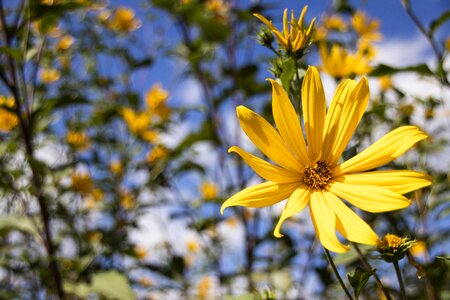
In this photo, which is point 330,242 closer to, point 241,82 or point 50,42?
point 241,82

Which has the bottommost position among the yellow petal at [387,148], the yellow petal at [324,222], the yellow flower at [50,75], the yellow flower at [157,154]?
the yellow flower at [50,75]

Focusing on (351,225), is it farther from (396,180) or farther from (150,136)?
(150,136)

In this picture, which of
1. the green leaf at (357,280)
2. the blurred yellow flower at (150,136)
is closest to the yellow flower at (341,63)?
the green leaf at (357,280)

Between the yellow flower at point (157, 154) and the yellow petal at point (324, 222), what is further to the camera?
the yellow flower at point (157, 154)

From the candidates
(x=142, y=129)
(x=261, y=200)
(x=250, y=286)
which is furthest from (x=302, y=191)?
(x=142, y=129)

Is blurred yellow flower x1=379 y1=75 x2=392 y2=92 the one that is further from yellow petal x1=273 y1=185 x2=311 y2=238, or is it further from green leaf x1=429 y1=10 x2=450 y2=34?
yellow petal x1=273 y1=185 x2=311 y2=238

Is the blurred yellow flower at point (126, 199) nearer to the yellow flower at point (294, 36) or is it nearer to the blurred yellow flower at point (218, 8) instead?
the blurred yellow flower at point (218, 8)
